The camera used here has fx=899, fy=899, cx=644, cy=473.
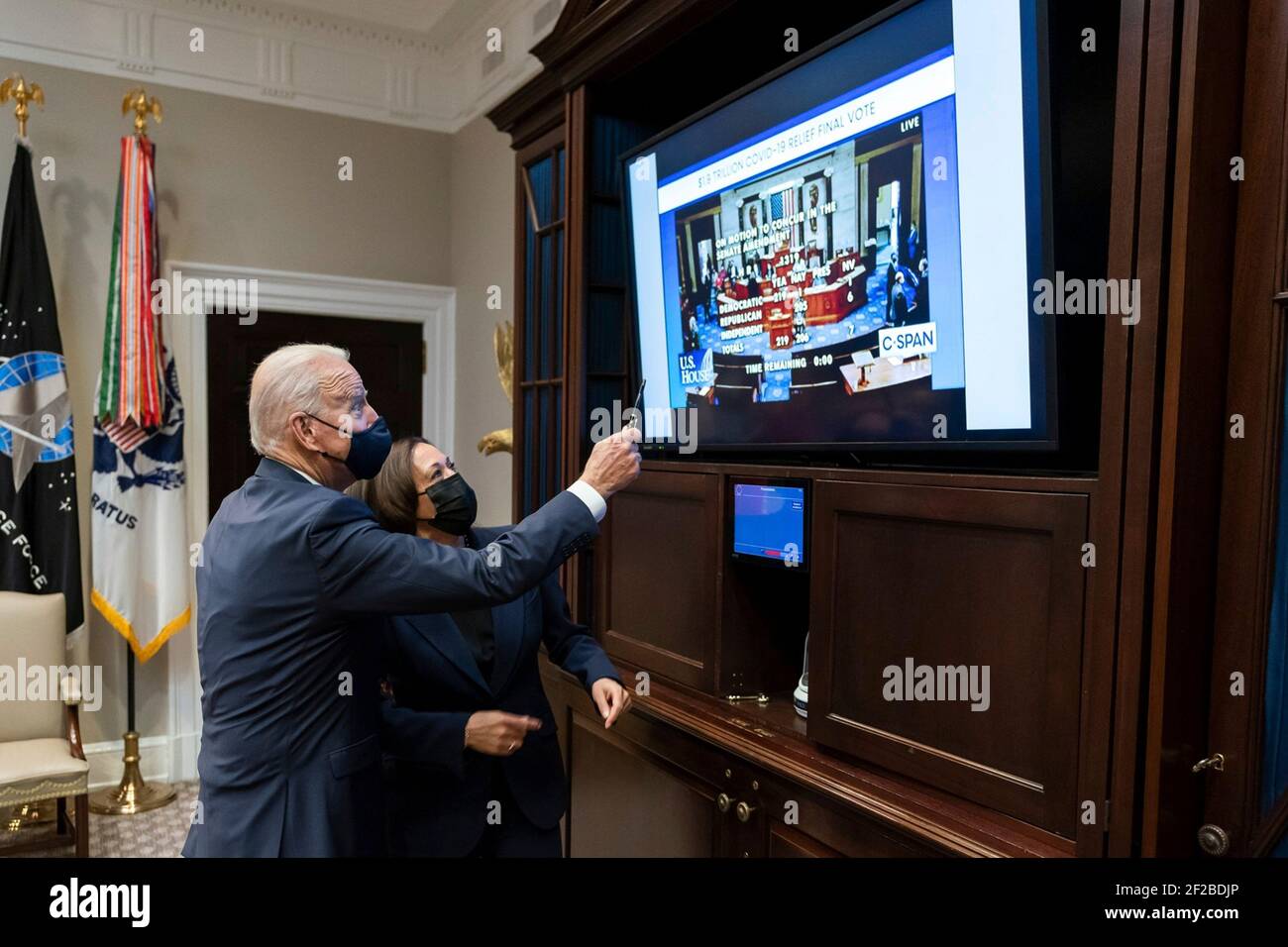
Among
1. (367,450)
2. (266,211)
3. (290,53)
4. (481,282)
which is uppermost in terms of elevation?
(290,53)

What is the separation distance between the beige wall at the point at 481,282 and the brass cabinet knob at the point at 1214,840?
2882mm

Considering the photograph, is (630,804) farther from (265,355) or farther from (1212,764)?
(265,355)

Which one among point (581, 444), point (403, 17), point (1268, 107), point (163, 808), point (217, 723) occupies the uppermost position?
point (403, 17)

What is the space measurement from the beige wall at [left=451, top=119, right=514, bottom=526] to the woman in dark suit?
2.04 metres

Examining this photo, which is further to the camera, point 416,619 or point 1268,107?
point 416,619

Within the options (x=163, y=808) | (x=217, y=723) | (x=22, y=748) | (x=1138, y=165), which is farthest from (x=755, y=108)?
(x=163, y=808)

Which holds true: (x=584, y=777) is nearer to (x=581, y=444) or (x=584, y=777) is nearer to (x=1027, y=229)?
(x=581, y=444)

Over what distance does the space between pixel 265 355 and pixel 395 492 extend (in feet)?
8.74

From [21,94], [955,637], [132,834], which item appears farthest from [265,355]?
[955,637]

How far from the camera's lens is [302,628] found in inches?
56.0

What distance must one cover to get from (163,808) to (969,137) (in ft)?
12.3

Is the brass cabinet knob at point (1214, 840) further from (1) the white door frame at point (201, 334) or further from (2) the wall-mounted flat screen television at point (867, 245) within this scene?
(1) the white door frame at point (201, 334)

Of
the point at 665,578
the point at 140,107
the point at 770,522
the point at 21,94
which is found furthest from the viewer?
the point at 140,107

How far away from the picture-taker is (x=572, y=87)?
2.36 meters
